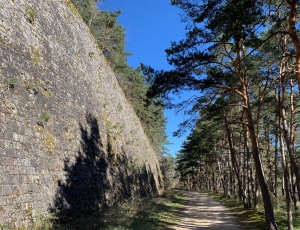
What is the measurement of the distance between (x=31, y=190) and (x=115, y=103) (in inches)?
449

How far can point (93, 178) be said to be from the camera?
11.2 m

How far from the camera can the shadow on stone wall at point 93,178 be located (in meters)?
8.90

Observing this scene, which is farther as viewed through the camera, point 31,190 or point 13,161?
point 31,190

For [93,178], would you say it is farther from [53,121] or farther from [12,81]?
[12,81]

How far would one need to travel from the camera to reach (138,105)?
29641mm

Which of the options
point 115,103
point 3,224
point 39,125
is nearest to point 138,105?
point 115,103

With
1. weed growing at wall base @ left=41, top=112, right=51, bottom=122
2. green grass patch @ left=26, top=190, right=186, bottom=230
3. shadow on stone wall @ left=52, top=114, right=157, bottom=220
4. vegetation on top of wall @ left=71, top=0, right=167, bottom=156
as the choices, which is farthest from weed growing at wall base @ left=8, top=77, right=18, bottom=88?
vegetation on top of wall @ left=71, top=0, right=167, bottom=156

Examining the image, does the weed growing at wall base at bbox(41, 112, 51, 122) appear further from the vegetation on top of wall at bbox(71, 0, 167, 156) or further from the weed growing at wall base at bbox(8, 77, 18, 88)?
the vegetation on top of wall at bbox(71, 0, 167, 156)

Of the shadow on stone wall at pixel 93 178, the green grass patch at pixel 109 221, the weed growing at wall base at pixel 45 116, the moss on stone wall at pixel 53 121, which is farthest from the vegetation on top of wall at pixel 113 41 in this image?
the weed growing at wall base at pixel 45 116

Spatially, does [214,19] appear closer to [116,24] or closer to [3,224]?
[3,224]

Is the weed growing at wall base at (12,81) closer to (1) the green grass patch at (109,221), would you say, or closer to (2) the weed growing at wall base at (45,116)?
(2) the weed growing at wall base at (45,116)

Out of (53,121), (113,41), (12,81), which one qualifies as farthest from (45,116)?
(113,41)

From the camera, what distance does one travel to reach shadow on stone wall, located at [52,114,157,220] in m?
8.90

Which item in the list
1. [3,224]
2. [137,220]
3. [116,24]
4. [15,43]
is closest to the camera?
[3,224]
